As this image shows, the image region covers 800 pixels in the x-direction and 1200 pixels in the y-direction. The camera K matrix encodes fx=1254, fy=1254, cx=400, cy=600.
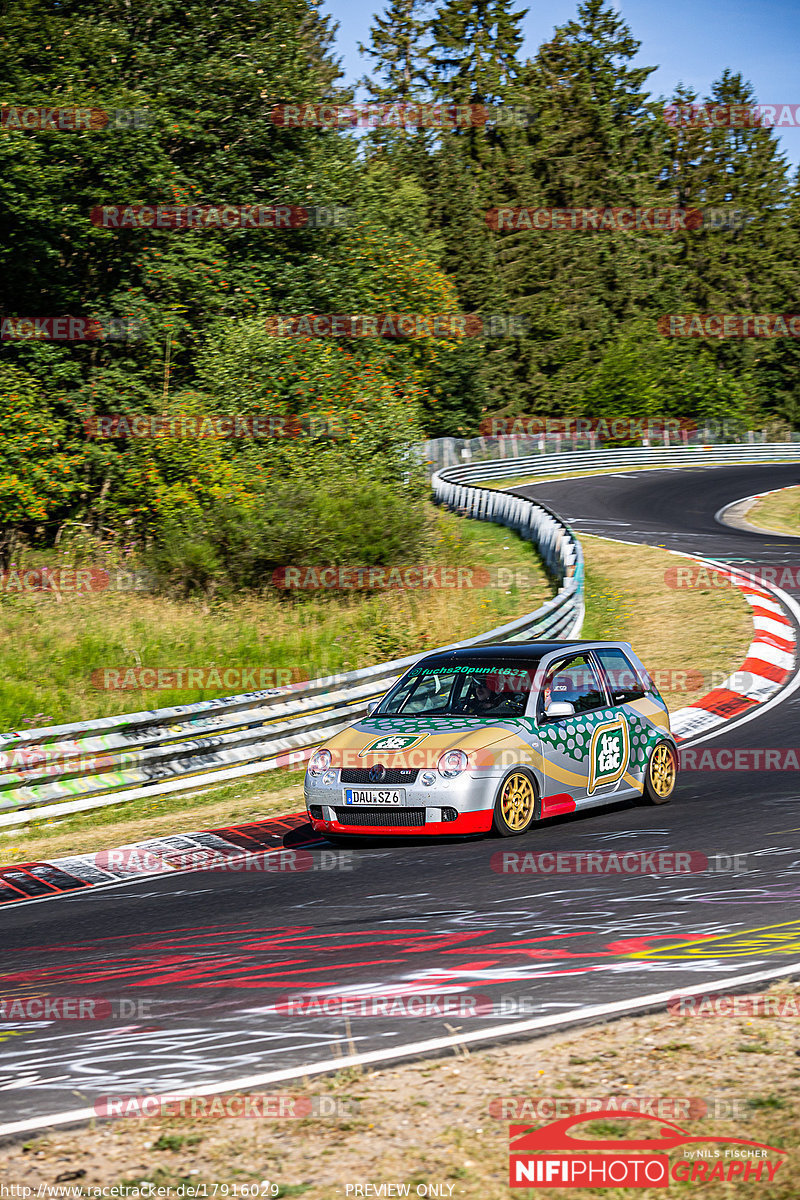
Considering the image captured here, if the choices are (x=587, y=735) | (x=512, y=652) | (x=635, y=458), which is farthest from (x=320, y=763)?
(x=635, y=458)

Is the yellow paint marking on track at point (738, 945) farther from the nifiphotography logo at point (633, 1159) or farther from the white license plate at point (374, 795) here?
the white license plate at point (374, 795)

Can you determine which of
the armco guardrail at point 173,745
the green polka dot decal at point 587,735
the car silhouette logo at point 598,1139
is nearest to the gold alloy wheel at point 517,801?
the green polka dot decal at point 587,735

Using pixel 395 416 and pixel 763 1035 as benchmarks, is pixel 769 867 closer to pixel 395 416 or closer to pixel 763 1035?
pixel 763 1035

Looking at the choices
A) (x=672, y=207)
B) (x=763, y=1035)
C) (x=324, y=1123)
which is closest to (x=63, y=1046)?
(x=324, y=1123)

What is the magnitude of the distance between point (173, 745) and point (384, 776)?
12.1ft

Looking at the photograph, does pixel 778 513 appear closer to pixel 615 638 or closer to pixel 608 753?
pixel 615 638

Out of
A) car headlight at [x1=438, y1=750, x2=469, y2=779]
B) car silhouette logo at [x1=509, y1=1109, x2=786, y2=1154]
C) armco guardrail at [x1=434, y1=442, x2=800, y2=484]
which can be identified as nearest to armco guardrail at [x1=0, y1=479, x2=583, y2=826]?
car headlight at [x1=438, y1=750, x2=469, y2=779]

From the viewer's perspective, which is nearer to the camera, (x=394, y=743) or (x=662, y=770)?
(x=394, y=743)

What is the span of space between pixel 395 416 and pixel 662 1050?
84.3 feet

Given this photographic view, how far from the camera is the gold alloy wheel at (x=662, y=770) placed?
1095cm

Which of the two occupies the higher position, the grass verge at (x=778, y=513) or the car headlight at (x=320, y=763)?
the grass verge at (x=778, y=513)

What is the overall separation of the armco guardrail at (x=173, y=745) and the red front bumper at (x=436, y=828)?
3.28 metres

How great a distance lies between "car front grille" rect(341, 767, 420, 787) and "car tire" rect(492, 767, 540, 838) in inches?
27.1

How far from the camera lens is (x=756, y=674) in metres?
16.8
